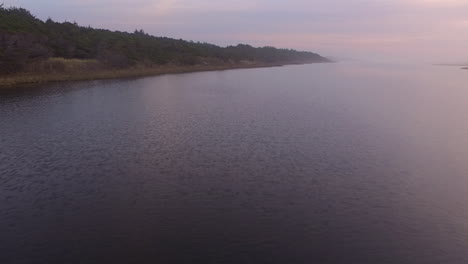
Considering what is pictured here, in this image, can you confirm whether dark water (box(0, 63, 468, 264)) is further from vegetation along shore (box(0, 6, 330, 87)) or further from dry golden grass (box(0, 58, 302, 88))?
vegetation along shore (box(0, 6, 330, 87))

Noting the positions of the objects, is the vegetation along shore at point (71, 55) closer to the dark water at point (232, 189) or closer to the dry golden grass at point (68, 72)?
the dry golden grass at point (68, 72)

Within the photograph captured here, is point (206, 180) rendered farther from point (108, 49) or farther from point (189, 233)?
point (108, 49)

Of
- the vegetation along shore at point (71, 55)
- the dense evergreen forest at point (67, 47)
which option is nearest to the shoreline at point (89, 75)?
the vegetation along shore at point (71, 55)

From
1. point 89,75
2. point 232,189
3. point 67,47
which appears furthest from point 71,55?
point 232,189

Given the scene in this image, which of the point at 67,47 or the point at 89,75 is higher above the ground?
the point at 67,47

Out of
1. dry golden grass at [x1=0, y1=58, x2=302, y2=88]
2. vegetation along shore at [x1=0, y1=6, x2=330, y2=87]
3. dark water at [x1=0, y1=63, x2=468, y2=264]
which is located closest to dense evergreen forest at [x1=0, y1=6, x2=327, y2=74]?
Answer: vegetation along shore at [x1=0, y1=6, x2=330, y2=87]

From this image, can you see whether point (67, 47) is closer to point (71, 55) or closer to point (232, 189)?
point (71, 55)

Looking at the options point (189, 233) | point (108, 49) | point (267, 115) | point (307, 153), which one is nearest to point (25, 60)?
point (108, 49)
